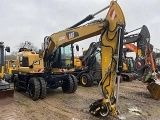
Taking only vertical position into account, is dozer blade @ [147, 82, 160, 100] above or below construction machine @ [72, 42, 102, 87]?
below

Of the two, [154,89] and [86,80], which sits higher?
[86,80]

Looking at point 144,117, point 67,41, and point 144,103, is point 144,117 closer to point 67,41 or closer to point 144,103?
point 144,103

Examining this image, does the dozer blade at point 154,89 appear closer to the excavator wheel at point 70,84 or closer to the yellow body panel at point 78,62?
the excavator wheel at point 70,84

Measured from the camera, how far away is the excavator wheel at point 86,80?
42.3ft

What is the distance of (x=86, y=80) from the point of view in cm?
1303

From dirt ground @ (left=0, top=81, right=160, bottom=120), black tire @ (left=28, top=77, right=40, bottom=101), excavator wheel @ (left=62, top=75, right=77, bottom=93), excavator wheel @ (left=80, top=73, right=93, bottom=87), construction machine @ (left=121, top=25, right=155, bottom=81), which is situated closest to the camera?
dirt ground @ (left=0, top=81, right=160, bottom=120)

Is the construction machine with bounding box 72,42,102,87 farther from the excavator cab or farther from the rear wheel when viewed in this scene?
the rear wheel

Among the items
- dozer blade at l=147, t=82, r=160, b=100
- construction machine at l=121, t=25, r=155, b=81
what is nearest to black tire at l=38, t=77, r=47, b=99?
construction machine at l=121, t=25, r=155, b=81

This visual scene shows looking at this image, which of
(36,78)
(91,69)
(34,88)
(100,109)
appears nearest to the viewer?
(100,109)

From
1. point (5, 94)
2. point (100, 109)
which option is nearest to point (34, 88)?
point (5, 94)

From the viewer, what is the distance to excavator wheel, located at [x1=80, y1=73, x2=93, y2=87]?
42.3 ft

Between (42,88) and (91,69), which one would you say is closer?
(42,88)

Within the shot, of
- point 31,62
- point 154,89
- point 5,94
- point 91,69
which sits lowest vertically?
point 154,89

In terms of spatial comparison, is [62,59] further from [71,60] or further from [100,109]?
[100,109]
